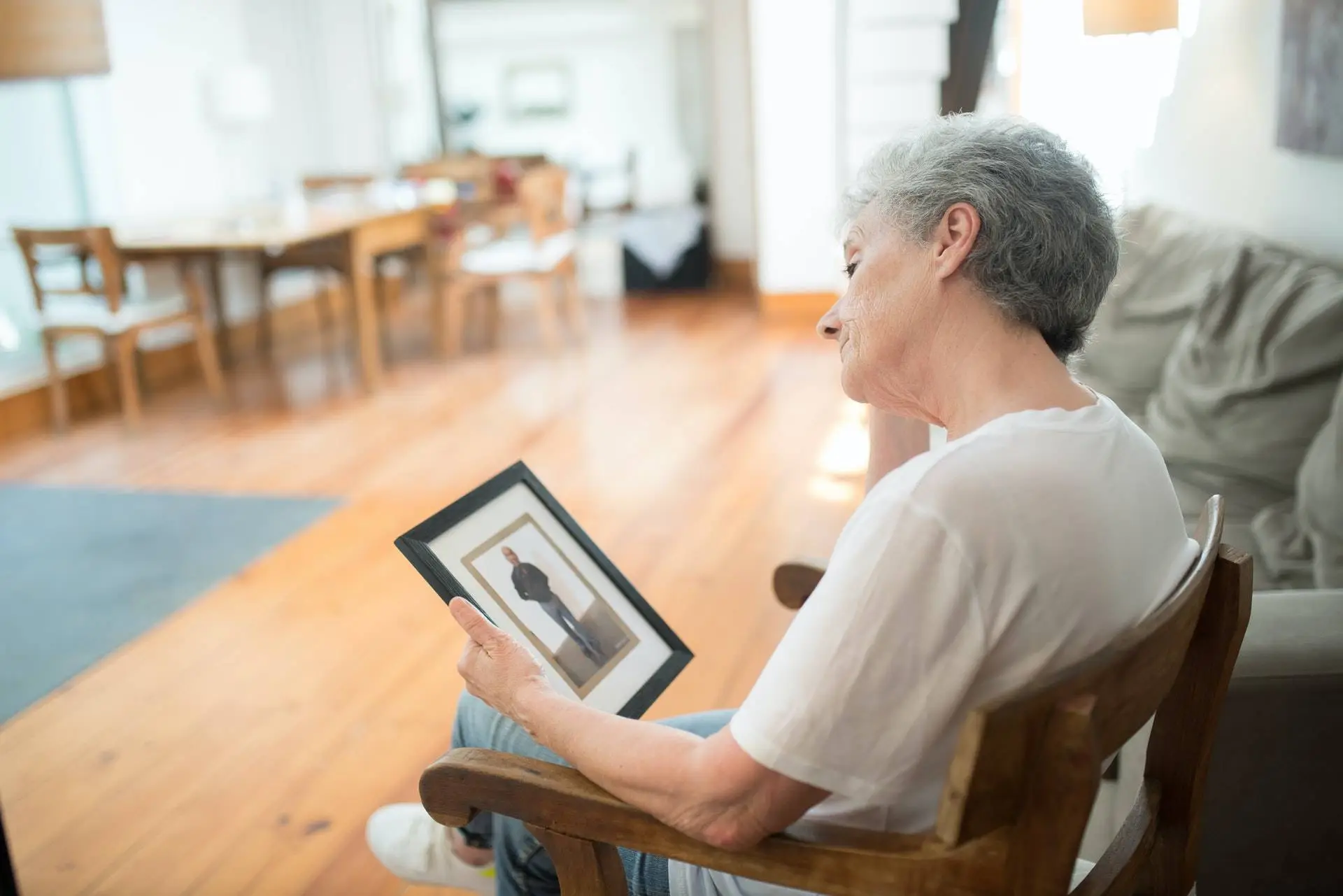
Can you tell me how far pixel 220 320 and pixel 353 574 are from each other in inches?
119

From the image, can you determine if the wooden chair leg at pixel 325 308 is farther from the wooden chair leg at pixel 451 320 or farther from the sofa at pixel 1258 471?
the sofa at pixel 1258 471

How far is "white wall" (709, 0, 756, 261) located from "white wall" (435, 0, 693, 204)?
1.46m

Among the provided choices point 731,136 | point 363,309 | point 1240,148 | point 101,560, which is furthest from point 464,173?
point 1240,148

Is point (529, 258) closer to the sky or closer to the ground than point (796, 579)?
closer to the ground

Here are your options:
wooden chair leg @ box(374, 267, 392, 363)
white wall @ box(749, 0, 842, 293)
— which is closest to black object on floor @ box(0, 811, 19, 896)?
white wall @ box(749, 0, 842, 293)

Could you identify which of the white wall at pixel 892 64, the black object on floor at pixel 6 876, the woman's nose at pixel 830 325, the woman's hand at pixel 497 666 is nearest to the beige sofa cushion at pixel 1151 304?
the white wall at pixel 892 64

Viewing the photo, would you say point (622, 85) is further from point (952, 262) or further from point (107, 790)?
point (952, 262)

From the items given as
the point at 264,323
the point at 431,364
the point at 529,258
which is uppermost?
the point at 529,258

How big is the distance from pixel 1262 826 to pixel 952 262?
93 centimetres

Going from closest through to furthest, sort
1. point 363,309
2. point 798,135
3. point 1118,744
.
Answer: point 1118,744 < point 363,309 < point 798,135

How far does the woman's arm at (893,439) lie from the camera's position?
140 centimetres

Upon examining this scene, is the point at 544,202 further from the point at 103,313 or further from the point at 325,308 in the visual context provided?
the point at 103,313

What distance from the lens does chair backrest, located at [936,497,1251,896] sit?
30.7 inches

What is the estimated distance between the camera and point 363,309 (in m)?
5.27
